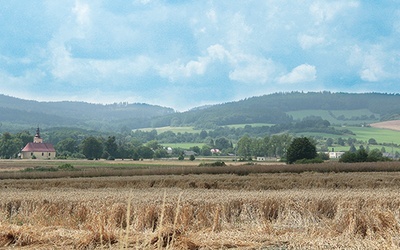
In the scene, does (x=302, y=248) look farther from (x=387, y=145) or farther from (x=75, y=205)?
(x=387, y=145)

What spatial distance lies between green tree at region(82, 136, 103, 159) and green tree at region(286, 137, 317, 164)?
210 ft

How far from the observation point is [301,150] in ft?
297

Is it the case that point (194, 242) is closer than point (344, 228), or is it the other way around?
point (194, 242)

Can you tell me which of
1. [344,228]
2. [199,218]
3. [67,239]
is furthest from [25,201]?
[344,228]

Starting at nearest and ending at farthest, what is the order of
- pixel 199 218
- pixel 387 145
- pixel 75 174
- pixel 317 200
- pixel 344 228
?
1. pixel 344 228
2. pixel 199 218
3. pixel 317 200
4. pixel 75 174
5. pixel 387 145

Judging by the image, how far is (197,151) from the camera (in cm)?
19538

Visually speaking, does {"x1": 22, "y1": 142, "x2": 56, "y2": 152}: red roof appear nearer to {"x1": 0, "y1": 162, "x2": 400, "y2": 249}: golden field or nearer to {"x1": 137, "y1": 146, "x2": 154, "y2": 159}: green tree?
{"x1": 137, "y1": 146, "x2": 154, "y2": 159}: green tree

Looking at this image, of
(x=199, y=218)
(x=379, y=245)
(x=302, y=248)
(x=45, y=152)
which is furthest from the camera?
(x=45, y=152)

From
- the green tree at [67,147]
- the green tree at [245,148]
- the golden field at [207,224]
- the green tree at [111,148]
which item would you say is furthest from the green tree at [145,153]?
the golden field at [207,224]

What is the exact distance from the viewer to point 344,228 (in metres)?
14.1

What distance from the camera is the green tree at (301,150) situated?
90.2 metres

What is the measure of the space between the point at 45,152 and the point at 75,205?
13717 cm

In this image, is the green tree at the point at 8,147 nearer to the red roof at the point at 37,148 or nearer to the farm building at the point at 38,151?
the farm building at the point at 38,151

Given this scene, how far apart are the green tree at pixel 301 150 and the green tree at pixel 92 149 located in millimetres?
63890
